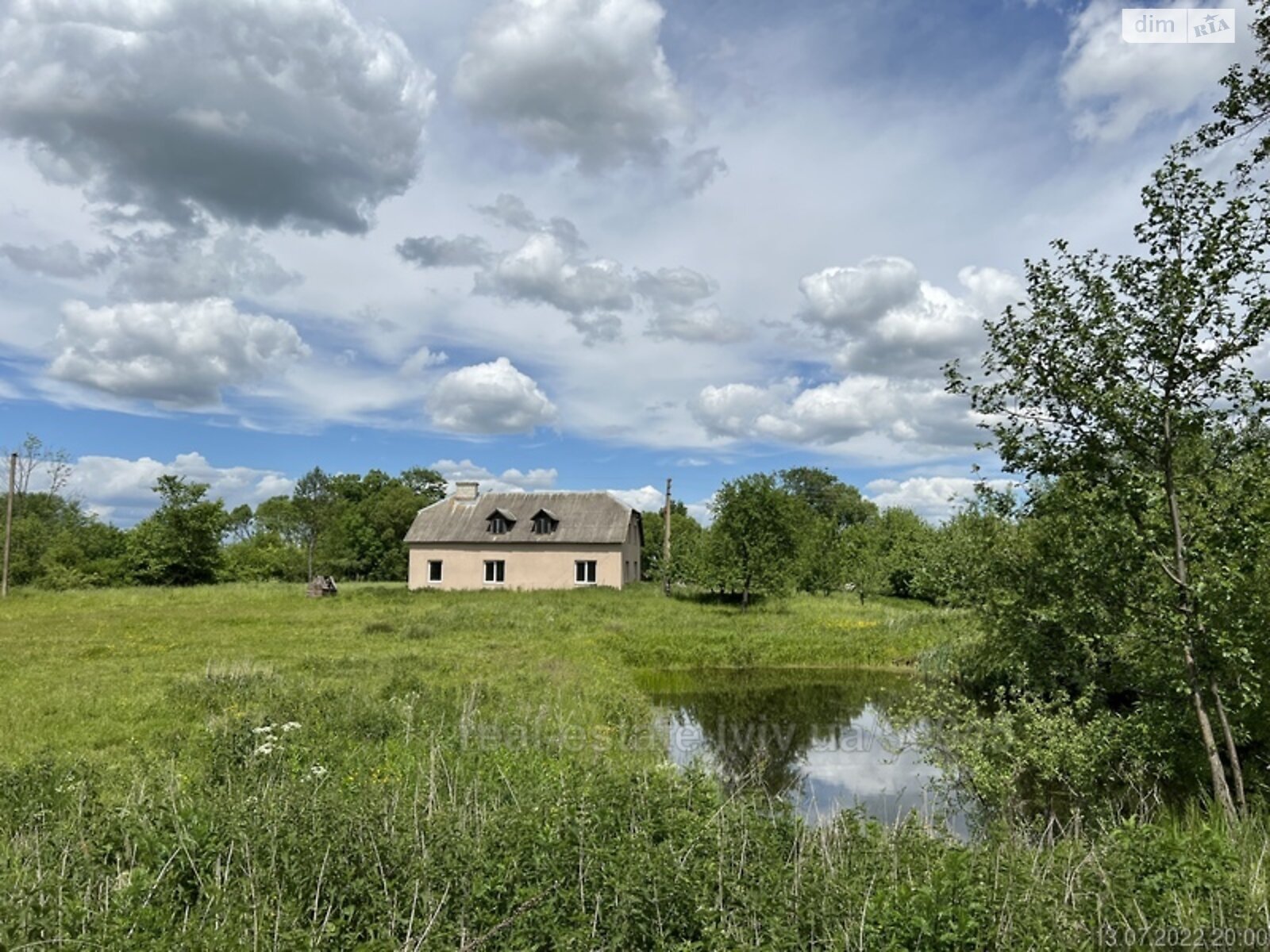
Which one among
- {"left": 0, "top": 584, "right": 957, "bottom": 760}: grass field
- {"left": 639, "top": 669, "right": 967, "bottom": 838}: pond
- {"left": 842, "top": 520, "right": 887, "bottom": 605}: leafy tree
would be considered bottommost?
{"left": 639, "top": 669, "right": 967, "bottom": 838}: pond

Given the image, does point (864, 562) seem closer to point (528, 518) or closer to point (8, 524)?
point (528, 518)

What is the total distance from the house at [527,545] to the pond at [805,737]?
1811 cm

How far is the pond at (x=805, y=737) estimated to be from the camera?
375 inches

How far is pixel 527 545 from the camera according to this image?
125 feet

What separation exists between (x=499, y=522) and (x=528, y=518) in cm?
153

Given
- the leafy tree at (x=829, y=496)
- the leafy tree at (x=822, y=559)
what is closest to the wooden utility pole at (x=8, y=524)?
the leafy tree at (x=822, y=559)

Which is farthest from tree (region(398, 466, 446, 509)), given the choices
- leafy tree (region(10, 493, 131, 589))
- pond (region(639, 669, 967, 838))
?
pond (region(639, 669, 967, 838))

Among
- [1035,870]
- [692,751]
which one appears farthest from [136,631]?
[1035,870]

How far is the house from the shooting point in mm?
37750

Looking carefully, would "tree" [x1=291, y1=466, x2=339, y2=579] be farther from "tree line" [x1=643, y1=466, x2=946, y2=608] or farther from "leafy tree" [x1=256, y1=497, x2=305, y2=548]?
"tree line" [x1=643, y1=466, x2=946, y2=608]

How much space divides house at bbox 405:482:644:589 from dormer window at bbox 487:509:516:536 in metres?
0.04

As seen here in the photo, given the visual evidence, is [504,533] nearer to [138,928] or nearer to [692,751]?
[692,751]

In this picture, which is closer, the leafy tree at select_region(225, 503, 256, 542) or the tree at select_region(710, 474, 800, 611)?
the tree at select_region(710, 474, 800, 611)

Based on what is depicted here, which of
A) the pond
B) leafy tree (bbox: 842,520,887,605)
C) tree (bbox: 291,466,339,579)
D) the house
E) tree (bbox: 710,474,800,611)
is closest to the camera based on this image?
the pond
